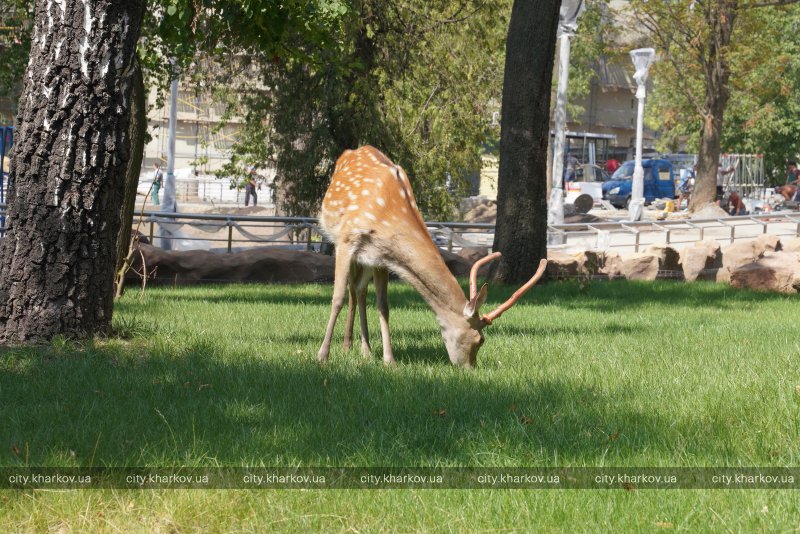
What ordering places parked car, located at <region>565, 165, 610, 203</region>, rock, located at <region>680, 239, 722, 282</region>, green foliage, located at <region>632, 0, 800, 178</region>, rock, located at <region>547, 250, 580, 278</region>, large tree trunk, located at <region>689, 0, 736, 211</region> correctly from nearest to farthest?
rock, located at <region>547, 250, 580, 278</region>
rock, located at <region>680, 239, 722, 282</region>
large tree trunk, located at <region>689, 0, 736, 211</region>
green foliage, located at <region>632, 0, 800, 178</region>
parked car, located at <region>565, 165, 610, 203</region>

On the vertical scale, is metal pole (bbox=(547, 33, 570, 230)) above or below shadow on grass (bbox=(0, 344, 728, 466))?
above

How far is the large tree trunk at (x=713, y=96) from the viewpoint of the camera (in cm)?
3531

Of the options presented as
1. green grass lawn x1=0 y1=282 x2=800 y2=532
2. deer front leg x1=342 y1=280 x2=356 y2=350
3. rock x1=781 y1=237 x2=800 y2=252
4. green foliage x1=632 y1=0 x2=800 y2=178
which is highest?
green foliage x1=632 y1=0 x2=800 y2=178

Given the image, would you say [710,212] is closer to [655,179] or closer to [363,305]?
[655,179]

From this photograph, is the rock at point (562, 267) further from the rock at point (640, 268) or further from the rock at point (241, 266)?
the rock at point (241, 266)

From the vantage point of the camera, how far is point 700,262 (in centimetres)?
1794

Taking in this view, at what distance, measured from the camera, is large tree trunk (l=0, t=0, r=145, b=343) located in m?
7.93

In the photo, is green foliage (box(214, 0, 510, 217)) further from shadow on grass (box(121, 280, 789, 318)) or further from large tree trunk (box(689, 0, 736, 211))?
large tree trunk (box(689, 0, 736, 211))

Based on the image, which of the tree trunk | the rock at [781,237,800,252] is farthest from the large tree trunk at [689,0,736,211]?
the tree trunk

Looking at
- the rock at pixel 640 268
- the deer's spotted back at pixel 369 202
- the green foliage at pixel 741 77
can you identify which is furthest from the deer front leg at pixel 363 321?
the green foliage at pixel 741 77

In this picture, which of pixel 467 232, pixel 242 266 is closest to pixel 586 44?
pixel 467 232

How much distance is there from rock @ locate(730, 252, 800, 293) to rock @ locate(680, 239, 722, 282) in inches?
63.6

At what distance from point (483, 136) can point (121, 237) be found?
1207 cm

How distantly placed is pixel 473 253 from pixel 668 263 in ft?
11.3
